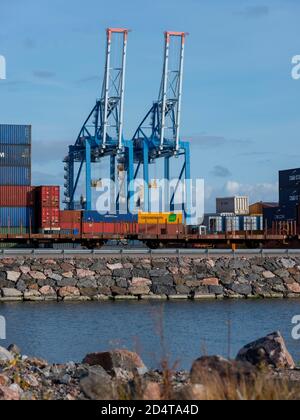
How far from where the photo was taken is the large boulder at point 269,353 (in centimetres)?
1383

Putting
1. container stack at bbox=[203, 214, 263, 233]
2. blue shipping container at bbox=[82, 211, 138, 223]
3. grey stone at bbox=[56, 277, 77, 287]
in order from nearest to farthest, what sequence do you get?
1. grey stone at bbox=[56, 277, 77, 287]
2. blue shipping container at bbox=[82, 211, 138, 223]
3. container stack at bbox=[203, 214, 263, 233]

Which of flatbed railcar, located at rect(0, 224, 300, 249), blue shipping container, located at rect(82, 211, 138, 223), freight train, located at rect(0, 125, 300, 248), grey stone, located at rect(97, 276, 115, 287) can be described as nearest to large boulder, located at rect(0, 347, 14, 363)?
grey stone, located at rect(97, 276, 115, 287)

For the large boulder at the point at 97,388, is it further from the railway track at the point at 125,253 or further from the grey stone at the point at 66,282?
the railway track at the point at 125,253

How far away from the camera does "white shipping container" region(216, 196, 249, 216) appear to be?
105m

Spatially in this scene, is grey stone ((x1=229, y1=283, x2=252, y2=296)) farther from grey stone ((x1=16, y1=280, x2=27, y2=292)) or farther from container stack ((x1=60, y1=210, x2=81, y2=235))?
container stack ((x1=60, y1=210, x2=81, y2=235))

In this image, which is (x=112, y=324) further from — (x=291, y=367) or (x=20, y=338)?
(x=291, y=367)

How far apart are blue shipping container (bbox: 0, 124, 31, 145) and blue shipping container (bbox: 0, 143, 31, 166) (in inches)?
12.5

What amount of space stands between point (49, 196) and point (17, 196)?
242 centimetres

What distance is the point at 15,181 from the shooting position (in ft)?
168

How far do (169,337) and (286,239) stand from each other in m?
29.6

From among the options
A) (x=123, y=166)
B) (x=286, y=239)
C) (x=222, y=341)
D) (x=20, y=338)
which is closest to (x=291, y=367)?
(x=222, y=341)

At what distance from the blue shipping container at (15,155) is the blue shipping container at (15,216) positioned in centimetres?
281

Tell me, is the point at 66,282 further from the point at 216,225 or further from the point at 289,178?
→ the point at 289,178
